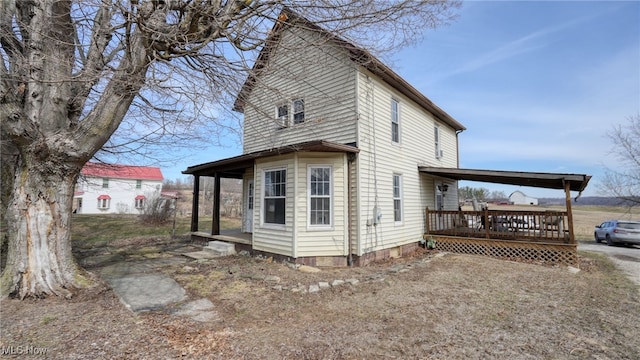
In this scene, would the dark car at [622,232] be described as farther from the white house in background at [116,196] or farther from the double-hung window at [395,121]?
the white house in background at [116,196]

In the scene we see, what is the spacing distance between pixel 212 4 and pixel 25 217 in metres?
4.58

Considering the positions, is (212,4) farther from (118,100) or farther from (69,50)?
(69,50)

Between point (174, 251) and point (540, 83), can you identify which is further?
point (540, 83)

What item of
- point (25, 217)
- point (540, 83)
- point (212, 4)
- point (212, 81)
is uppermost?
point (540, 83)

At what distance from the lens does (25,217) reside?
4.74 m

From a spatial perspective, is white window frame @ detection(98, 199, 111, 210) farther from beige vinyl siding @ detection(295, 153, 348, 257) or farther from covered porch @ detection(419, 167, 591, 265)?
covered porch @ detection(419, 167, 591, 265)

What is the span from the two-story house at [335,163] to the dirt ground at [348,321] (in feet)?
4.35

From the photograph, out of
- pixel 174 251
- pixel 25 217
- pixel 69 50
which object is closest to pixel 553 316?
pixel 25 217

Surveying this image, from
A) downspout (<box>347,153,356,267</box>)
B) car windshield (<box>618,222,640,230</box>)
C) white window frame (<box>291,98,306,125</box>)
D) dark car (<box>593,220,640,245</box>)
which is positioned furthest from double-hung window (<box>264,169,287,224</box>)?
car windshield (<box>618,222,640,230</box>)

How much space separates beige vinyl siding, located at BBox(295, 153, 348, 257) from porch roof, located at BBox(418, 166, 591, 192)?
4491 millimetres

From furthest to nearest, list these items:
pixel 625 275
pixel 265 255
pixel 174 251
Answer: pixel 174 251 < pixel 265 255 < pixel 625 275

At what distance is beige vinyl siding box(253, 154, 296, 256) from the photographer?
7.74m

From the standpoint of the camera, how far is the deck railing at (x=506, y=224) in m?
9.24

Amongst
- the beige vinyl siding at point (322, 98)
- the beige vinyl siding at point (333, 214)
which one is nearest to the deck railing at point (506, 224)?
the beige vinyl siding at point (333, 214)
